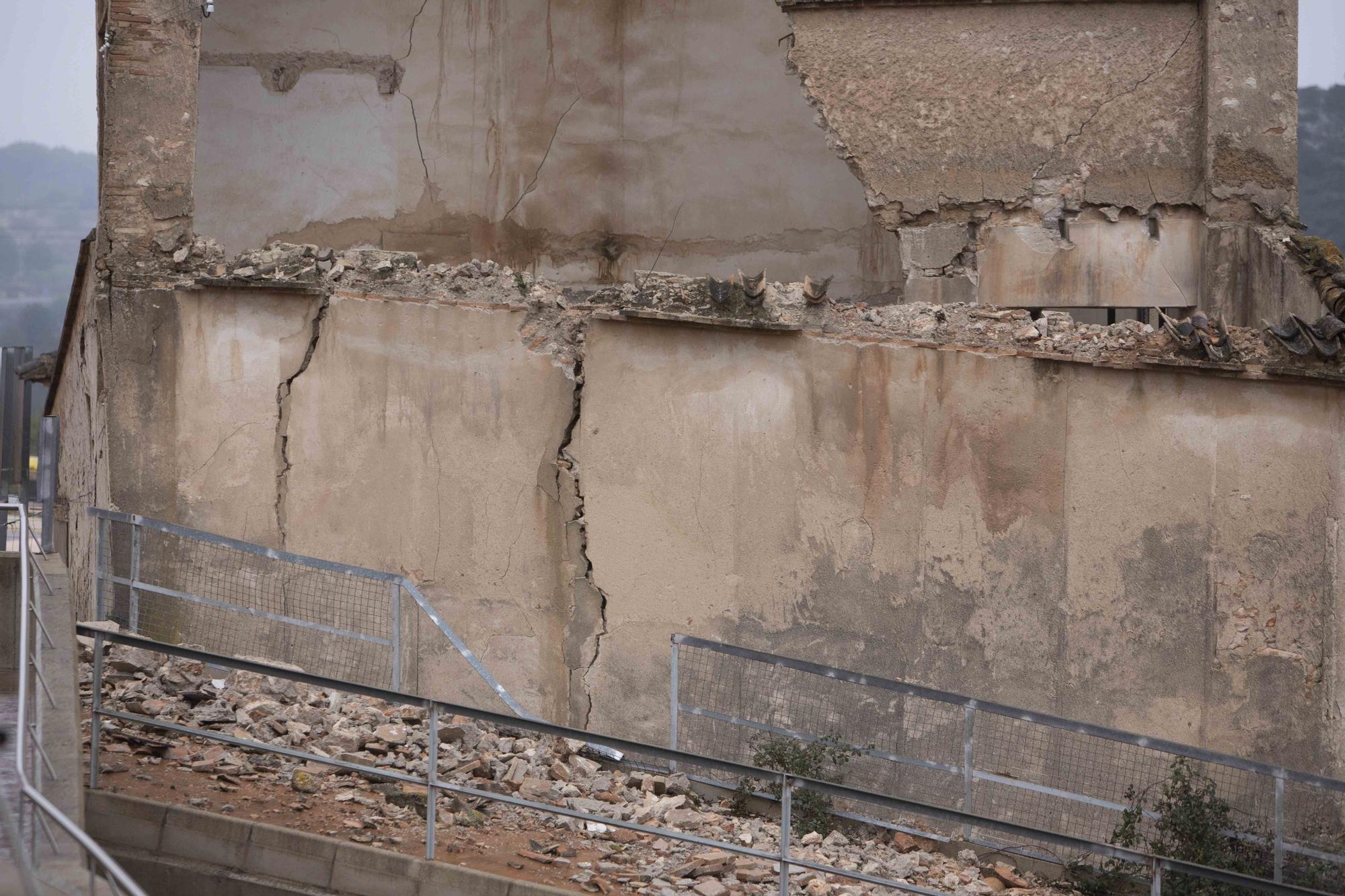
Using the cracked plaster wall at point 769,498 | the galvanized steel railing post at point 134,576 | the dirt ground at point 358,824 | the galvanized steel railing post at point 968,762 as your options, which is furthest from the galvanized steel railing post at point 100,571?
the galvanized steel railing post at point 968,762

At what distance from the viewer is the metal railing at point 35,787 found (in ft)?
12.4

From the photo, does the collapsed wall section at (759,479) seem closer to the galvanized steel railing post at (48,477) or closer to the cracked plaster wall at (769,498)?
the cracked plaster wall at (769,498)

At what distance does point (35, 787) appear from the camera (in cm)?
486

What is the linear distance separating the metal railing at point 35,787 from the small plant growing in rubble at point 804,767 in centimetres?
399

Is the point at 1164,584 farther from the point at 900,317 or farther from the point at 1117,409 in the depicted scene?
the point at 900,317

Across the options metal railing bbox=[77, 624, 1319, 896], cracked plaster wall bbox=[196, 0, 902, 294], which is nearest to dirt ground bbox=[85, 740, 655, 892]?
metal railing bbox=[77, 624, 1319, 896]

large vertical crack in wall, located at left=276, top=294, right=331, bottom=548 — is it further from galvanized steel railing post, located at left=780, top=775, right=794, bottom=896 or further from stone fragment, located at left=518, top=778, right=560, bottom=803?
galvanized steel railing post, located at left=780, top=775, right=794, bottom=896

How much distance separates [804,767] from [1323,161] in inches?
1212

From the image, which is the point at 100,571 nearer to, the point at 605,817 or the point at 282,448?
the point at 282,448

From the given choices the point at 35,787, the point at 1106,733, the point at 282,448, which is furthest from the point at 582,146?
the point at 35,787

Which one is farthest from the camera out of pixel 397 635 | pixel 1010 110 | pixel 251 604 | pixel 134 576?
pixel 1010 110

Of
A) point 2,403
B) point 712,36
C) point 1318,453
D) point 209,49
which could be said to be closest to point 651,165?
point 712,36

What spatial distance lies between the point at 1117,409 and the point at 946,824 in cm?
298

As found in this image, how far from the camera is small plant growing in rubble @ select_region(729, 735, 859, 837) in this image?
8.49 meters
